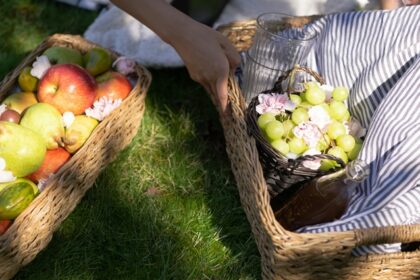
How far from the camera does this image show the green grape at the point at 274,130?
142 cm

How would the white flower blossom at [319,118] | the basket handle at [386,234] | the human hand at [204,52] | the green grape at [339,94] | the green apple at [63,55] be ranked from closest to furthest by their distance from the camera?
the basket handle at [386,234], the human hand at [204,52], the white flower blossom at [319,118], the green grape at [339,94], the green apple at [63,55]

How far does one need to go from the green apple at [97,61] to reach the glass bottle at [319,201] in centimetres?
72

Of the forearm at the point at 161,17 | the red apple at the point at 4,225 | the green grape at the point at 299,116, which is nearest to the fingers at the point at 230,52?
the forearm at the point at 161,17

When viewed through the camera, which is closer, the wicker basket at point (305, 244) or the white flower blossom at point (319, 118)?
the wicker basket at point (305, 244)

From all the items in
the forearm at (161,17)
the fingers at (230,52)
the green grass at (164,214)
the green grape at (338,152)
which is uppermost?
the forearm at (161,17)

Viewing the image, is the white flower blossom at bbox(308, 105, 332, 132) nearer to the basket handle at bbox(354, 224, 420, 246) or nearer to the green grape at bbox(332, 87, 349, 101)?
the green grape at bbox(332, 87, 349, 101)

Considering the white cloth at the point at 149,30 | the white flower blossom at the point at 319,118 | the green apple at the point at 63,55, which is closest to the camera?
the white flower blossom at the point at 319,118

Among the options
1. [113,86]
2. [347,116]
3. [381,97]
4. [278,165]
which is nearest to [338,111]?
[347,116]

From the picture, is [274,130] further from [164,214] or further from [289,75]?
[164,214]

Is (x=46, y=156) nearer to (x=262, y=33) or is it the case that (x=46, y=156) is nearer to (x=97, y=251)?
(x=97, y=251)

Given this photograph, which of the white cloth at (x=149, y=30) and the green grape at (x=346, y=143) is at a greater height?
the green grape at (x=346, y=143)

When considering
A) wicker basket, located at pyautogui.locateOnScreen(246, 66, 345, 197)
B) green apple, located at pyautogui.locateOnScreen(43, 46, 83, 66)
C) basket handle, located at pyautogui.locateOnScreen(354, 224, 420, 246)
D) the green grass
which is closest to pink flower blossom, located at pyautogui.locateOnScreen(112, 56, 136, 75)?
green apple, located at pyautogui.locateOnScreen(43, 46, 83, 66)

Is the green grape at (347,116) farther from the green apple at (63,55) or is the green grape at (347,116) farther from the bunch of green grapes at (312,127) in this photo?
the green apple at (63,55)

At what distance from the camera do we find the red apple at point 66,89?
1.59 meters
